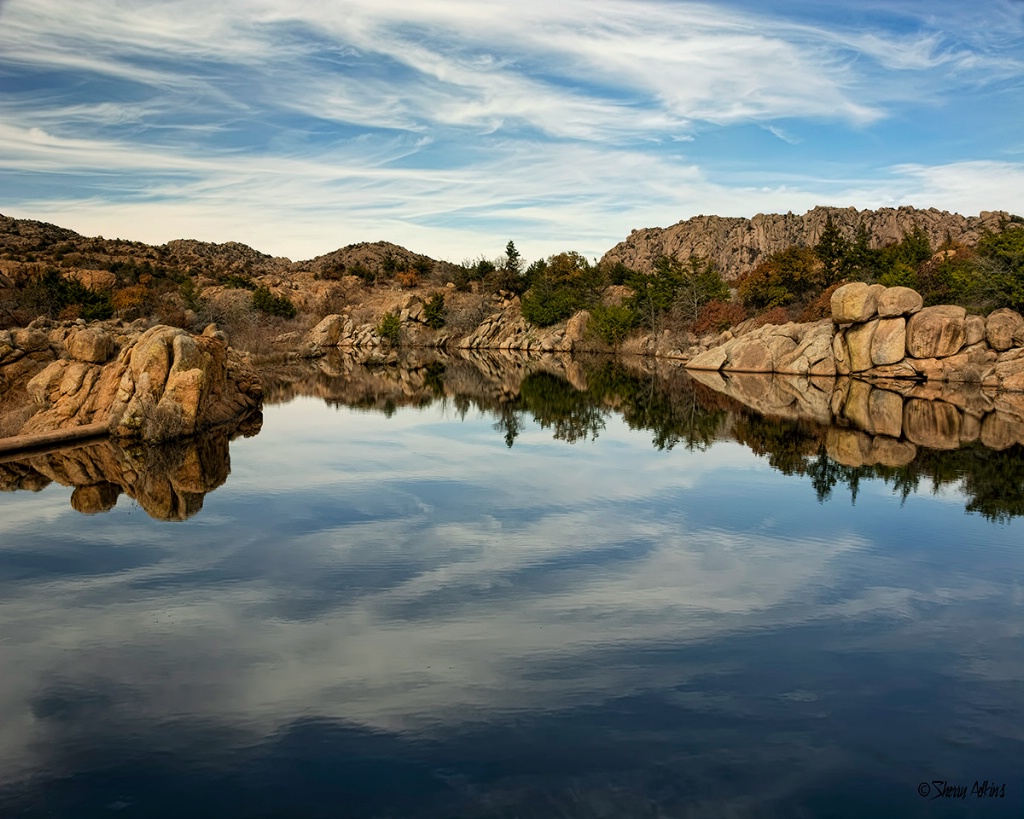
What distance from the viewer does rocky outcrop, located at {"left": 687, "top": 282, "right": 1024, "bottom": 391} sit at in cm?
4534

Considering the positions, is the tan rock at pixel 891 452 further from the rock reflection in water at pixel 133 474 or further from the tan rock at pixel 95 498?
the tan rock at pixel 95 498

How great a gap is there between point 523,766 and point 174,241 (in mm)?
156207

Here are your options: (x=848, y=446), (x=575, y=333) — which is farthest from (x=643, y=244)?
(x=848, y=446)

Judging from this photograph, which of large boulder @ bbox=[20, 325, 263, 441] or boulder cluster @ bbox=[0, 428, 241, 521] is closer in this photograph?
boulder cluster @ bbox=[0, 428, 241, 521]

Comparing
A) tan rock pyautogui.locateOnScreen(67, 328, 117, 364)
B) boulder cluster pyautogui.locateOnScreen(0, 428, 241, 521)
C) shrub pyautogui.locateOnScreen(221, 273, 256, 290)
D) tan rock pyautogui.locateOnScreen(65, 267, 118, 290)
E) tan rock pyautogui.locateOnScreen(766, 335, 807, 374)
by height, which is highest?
shrub pyautogui.locateOnScreen(221, 273, 256, 290)

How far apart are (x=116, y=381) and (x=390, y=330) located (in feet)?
201

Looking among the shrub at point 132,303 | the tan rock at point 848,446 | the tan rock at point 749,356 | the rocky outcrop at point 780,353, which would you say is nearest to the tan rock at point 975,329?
the rocky outcrop at point 780,353

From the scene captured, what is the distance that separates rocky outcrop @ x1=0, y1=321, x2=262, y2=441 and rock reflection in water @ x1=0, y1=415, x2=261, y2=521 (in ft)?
3.40

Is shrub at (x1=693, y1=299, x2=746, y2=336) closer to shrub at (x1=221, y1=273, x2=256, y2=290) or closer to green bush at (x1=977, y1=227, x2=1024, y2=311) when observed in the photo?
green bush at (x1=977, y1=227, x2=1024, y2=311)

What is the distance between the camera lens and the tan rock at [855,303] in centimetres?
4878

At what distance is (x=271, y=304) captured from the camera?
294 ft

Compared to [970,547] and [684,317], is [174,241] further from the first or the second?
[970,547]

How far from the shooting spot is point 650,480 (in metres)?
22.6

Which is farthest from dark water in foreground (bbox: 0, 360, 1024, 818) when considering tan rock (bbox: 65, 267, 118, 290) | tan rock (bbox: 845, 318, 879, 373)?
tan rock (bbox: 65, 267, 118, 290)
